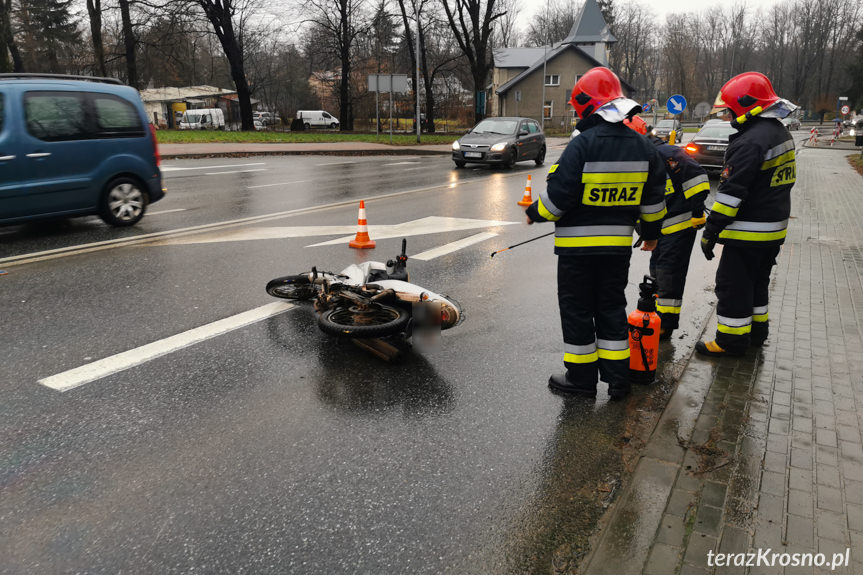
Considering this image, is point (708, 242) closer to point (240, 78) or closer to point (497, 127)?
point (497, 127)

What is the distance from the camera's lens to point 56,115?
→ 8094 mm

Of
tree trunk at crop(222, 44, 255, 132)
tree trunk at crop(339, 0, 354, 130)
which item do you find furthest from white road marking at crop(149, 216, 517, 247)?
tree trunk at crop(339, 0, 354, 130)

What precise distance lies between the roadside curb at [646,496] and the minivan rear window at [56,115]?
805cm

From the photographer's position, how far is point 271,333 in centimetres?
493

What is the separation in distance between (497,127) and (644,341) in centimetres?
1758

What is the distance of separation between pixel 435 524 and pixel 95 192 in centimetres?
786

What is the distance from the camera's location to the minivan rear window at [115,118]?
8547mm

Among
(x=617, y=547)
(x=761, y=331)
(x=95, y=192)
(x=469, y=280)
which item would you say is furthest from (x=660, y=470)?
(x=95, y=192)

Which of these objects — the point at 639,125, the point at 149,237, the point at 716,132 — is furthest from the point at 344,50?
the point at 639,125

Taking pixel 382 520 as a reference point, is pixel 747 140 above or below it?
above

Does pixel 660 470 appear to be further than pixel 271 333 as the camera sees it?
No

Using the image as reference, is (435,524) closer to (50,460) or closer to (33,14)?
(50,460)

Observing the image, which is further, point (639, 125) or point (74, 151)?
point (74, 151)

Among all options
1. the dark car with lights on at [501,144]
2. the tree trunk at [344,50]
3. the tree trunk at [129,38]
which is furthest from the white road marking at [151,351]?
the tree trunk at [344,50]
